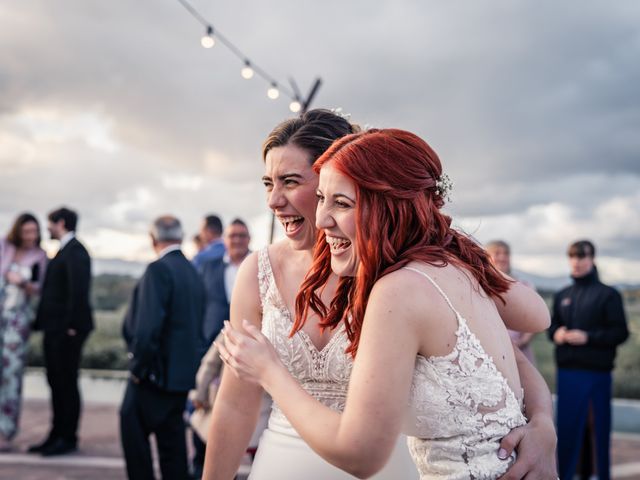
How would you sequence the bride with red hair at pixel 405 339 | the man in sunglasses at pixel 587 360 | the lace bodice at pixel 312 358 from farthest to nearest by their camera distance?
the man in sunglasses at pixel 587 360
the lace bodice at pixel 312 358
the bride with red hair at pixel 405 339

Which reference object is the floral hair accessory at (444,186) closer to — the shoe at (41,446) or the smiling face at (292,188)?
the smiling face at (292,188)

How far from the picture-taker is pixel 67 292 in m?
6.22

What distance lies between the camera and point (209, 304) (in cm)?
566

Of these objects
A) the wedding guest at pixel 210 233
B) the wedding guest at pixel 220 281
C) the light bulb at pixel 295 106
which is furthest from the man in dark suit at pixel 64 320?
the light bulb at pixel 295 106

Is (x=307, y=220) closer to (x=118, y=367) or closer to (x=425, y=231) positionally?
(x=425, y=231)

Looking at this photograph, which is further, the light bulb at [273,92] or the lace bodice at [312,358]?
the light bulb at [273,92]

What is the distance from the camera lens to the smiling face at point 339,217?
1.60m

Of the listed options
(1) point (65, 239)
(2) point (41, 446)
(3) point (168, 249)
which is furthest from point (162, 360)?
(2) point (41, 446)

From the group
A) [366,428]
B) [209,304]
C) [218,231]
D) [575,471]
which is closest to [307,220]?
[366,428]

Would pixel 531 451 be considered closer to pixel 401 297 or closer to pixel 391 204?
pixel 401 297

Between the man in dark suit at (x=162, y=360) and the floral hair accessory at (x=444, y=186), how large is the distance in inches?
124

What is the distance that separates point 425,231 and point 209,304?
4.24 metres

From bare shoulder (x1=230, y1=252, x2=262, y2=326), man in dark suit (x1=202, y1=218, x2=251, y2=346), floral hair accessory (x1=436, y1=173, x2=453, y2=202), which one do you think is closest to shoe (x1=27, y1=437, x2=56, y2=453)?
man in dark suit (x1=202, y1=218, x2=251, y2=346)

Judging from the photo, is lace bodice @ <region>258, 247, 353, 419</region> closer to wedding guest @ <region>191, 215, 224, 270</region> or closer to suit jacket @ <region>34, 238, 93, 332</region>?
wedding guest @ <region>191, 215, 224, 270</region>
